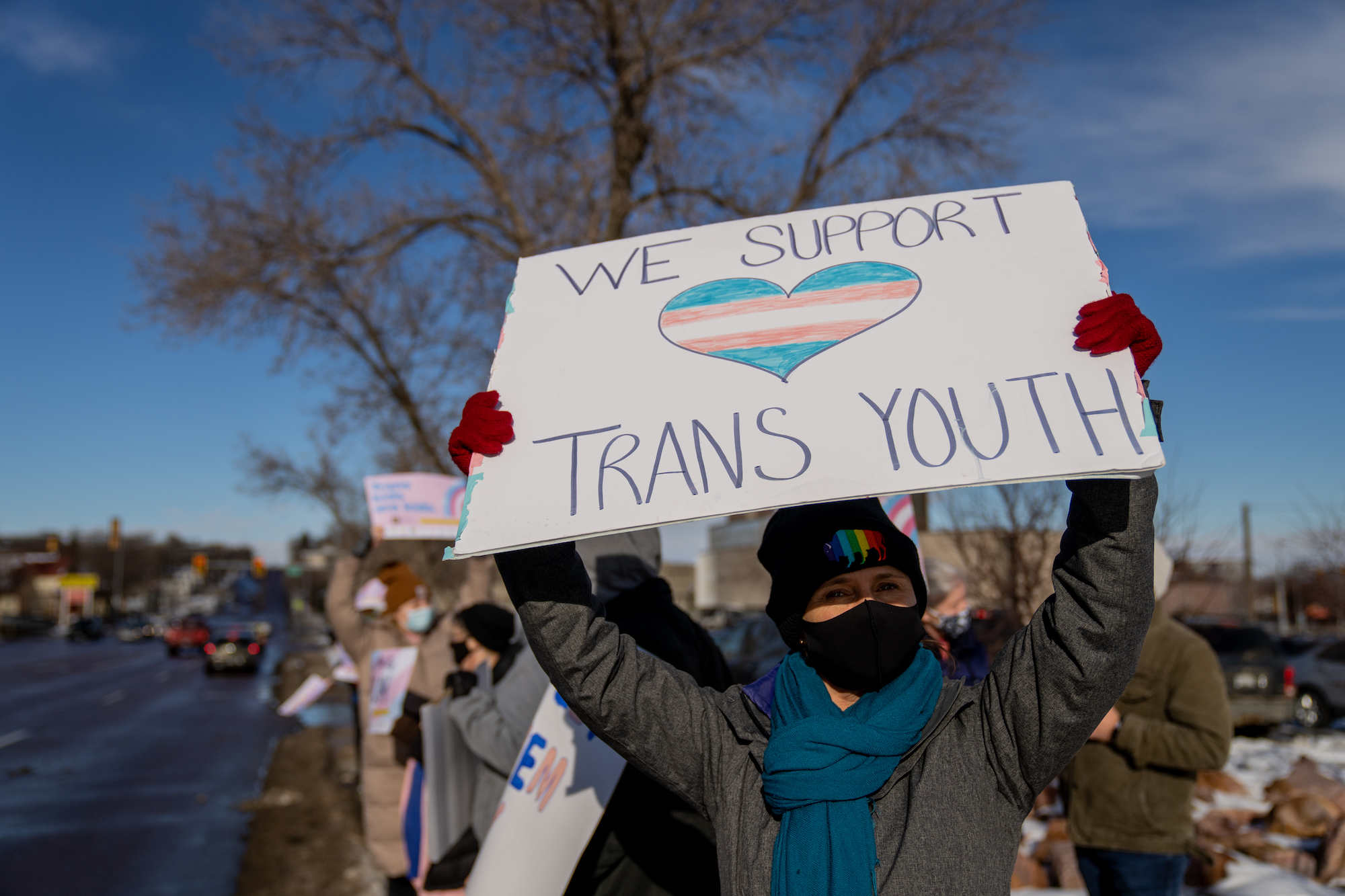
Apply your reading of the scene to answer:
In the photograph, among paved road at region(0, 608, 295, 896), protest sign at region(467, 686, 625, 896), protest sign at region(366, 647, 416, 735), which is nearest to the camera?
protest sign at region(467, 686, 625, 896)

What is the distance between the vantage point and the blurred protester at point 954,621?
3.21 metres

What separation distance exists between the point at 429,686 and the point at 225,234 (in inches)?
307

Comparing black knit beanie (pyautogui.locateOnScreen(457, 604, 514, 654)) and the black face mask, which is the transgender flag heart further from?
black knit beanie (pyautogui.locateOnScreen(457, 604, 514, 654))

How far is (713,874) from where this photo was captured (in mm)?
2582

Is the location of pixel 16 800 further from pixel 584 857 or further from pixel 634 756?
pixel 634 756

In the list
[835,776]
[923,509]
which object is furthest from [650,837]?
[923,509]

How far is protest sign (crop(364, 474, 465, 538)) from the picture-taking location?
605 centimetres

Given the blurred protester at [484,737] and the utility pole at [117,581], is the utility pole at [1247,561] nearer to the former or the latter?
the blurred protester at [484,737]

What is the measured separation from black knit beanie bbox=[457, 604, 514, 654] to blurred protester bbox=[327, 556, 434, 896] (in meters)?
1.20

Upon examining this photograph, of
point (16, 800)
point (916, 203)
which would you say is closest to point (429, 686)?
point (916, 203)

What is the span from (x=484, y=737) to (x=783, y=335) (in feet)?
6.74

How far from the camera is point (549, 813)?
2447 millimetres

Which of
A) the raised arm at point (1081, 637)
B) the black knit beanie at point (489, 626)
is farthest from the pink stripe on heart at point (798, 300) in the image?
the black knit beanie at point (489, 626)

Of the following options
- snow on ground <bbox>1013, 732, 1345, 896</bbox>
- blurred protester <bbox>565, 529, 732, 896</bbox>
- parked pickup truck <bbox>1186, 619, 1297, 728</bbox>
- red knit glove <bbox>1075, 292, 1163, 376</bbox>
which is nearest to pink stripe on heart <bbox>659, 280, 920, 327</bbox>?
red knit glove <bbox>1075, 292, 1163, 376</bbox>
